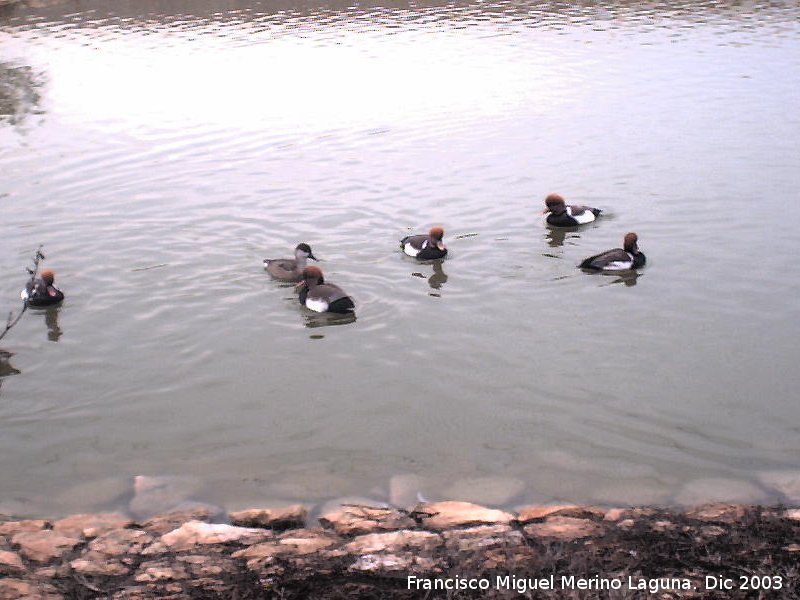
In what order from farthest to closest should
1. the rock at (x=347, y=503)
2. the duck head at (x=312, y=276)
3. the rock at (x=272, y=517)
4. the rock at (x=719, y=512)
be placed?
the duck head at (x=312, y=276) → the rock at (x=347, y=503) → the rock at (x=272, y=517) → the rock at (x=719, y=512)

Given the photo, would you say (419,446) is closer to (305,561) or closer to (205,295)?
(305,561)

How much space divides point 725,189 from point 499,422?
8.29 m

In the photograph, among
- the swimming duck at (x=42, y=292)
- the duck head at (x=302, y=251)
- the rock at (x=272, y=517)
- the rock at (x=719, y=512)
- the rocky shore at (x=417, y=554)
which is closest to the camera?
the rocky shore at (x=417, y=554)

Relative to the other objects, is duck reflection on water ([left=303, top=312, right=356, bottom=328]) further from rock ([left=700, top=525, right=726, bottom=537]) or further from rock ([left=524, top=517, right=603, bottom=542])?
rock ([left=700, top=525, right=726, bottom=537])

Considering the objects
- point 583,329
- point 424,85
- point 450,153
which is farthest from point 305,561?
point 424,85

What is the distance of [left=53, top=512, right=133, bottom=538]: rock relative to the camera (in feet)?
23.6

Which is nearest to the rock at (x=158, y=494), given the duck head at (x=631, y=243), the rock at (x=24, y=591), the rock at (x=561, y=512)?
the rock at (x=24, y=591)

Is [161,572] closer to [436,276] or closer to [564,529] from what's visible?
[564,529]

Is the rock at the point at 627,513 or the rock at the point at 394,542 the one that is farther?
the rock at the point at 627,513

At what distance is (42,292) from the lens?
11.7 metres

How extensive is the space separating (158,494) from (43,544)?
1.28 meters

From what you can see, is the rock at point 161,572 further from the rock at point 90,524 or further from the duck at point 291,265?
the duck at point 291,265

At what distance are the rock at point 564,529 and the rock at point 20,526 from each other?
3.62m

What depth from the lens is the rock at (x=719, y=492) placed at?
7637 mm
